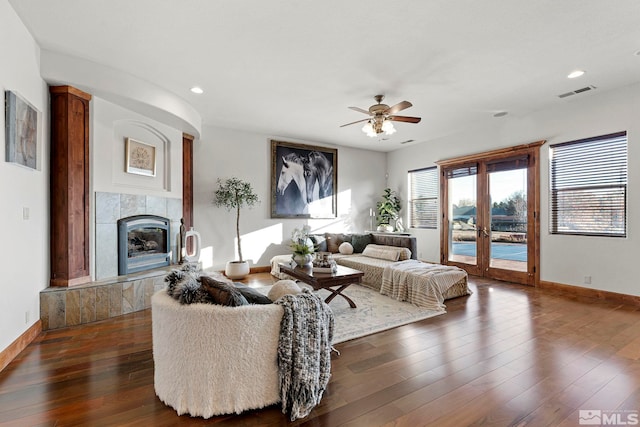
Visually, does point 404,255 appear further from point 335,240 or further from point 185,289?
point 185,289

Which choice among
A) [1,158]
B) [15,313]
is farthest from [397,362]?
[1,158]

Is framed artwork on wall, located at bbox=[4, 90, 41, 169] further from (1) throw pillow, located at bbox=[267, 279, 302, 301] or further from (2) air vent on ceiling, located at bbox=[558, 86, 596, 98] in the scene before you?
(2) air vent on ceiling, located at bbox=[558, 86, 596, 98]

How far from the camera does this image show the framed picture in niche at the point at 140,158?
4.05m

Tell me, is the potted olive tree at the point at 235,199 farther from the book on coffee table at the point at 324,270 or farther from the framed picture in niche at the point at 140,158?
the book on coffee table at the point at 324,270

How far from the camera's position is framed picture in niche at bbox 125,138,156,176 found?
4.05 metres

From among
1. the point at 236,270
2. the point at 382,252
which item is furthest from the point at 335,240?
the point at 236,270

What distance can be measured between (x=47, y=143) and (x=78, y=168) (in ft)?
1.19

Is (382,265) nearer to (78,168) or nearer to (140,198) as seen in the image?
(140,198)

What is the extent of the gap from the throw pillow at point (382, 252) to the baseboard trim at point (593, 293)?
2.39 meters

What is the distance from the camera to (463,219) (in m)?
6.27

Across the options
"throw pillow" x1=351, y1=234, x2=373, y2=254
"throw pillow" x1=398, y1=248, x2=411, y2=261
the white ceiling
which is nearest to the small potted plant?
"throw pillow" x1=351, y1=234, x2=373, y2=254

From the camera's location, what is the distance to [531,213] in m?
5.14

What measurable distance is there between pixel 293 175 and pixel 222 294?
4984 mm

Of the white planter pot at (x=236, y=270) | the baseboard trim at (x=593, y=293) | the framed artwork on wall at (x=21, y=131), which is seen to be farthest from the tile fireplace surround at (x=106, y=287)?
the baseboard trim at (x=593, y=293)
